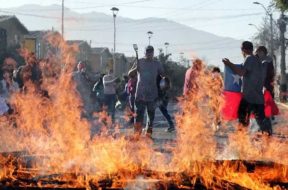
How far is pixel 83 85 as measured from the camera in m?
15.8

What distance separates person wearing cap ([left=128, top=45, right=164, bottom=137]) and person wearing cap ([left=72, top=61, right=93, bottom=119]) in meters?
4.78

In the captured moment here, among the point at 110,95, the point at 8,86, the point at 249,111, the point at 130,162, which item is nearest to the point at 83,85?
the point at 110,95

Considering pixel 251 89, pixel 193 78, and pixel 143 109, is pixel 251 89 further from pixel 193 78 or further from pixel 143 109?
pixel 193 78

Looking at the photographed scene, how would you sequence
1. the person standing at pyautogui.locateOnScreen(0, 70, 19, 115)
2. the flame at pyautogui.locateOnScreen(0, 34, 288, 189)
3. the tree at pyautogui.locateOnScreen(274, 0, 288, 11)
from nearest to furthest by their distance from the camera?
the flame at pyautogui.locateOnScreen(0, 34, 288, 189)
the person standing at pyautogui.locateOnScreen(0, 70, 19, 115)
the tree at pyautogui.locateOnScreen(274, 0, 288, 11)

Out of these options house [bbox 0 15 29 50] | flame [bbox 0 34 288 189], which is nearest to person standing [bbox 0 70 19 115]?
flame [bbox 0 34 288 189]

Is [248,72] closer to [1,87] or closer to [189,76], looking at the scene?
[189,76]

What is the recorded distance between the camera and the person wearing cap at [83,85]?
15.5 meters

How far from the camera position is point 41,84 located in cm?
1299

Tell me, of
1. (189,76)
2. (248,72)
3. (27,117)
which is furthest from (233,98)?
(27,117)

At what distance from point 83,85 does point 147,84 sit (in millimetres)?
5211

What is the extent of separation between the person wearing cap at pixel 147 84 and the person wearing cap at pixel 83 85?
4.78 meters

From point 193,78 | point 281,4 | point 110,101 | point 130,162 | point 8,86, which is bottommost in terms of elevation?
point 130,162

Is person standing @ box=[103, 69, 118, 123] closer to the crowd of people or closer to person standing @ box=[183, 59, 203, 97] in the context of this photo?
the crowd of people

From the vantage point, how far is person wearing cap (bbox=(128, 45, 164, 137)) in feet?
35.3
